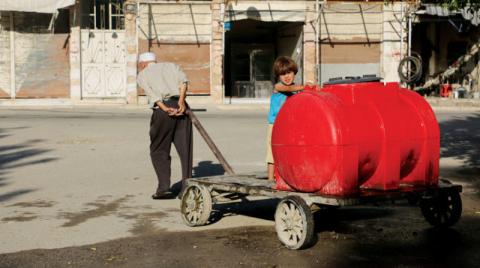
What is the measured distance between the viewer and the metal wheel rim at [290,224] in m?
5.88

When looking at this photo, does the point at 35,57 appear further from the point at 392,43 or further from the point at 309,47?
the point at 392,43

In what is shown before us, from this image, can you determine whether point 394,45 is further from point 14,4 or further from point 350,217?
point 350,217

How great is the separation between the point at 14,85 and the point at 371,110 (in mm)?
26177

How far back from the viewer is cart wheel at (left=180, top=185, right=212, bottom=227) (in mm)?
6934

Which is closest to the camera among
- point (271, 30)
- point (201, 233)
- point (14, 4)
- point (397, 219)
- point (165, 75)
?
point (201, 233)

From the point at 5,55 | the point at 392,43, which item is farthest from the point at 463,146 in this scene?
the point at 5,55

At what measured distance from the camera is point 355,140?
5879 mm

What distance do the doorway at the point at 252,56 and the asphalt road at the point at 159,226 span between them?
70.6ft

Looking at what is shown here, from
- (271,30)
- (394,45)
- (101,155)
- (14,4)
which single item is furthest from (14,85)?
(101,155)

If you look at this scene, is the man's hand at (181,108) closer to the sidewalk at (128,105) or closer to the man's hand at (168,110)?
the man's hand at (168,110)

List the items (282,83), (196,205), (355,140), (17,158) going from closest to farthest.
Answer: (355,140), (196,205), (282,83), (17,158)

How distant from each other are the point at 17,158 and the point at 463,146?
27.0 ft

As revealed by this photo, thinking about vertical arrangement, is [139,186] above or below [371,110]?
below

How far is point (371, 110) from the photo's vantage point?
240 inches
